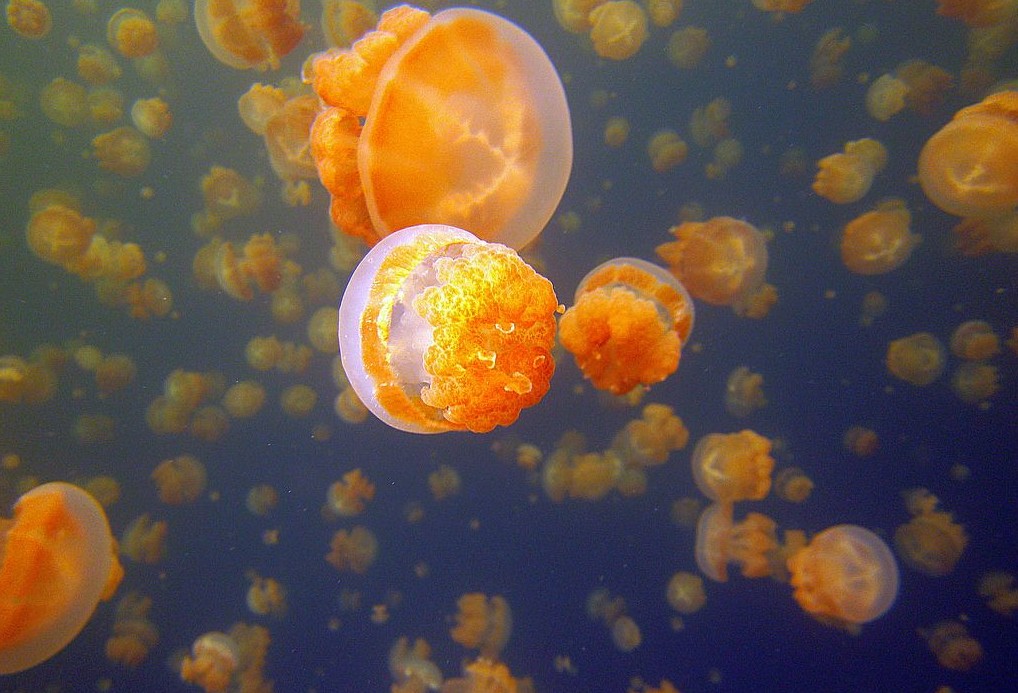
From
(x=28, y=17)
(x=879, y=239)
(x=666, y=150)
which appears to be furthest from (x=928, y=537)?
(x=28, y=17)

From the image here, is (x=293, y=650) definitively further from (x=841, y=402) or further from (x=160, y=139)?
(x=841, y=402)

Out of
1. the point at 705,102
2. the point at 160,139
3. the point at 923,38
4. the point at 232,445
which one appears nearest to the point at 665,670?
the point at 232,445

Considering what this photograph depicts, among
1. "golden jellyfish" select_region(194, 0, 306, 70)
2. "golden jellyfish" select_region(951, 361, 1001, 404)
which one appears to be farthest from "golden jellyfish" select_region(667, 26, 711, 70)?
"golden jellyfish" select_region(951, 361, 1001, 404)

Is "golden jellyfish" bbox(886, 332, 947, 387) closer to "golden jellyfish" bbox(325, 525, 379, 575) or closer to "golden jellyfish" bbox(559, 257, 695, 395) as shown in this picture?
"golden jellyfish" bbox(559, 257, 695, 395)

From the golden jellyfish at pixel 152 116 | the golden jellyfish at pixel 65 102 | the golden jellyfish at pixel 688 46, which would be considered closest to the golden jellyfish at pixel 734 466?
the golden jellyfish at pixel 688 46

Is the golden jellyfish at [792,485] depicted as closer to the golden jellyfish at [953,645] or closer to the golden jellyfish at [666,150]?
the golden jellyfish at [953,645]
